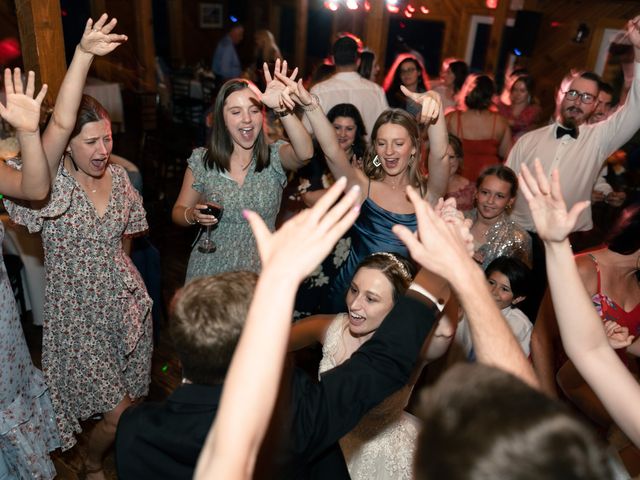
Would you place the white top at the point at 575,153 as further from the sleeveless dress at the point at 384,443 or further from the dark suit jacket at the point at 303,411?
the dark suit jacket at the point at 303,411

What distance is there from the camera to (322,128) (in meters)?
2.32

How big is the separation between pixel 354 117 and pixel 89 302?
1822 mm

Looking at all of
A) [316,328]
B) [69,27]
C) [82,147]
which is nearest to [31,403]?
[82,147]

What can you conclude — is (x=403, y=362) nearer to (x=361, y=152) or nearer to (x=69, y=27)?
(x=361, y=152)

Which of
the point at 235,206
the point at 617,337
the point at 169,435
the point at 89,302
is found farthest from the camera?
the point at 235,206

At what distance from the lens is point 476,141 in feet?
13.2

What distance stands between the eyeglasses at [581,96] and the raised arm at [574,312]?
249cm

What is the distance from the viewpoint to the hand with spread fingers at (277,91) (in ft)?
7.41

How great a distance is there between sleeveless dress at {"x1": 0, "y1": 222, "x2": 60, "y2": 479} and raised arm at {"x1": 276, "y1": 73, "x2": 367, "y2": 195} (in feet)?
3.91

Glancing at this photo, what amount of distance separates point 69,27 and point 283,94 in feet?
28.5

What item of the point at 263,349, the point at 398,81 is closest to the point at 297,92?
the point at 263,349

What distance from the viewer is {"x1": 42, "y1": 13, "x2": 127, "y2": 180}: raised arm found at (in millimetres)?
1899

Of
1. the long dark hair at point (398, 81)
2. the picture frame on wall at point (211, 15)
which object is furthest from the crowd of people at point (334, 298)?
the picture frame on wall at point (211, 15)

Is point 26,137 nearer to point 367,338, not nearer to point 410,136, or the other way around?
point 367,338
